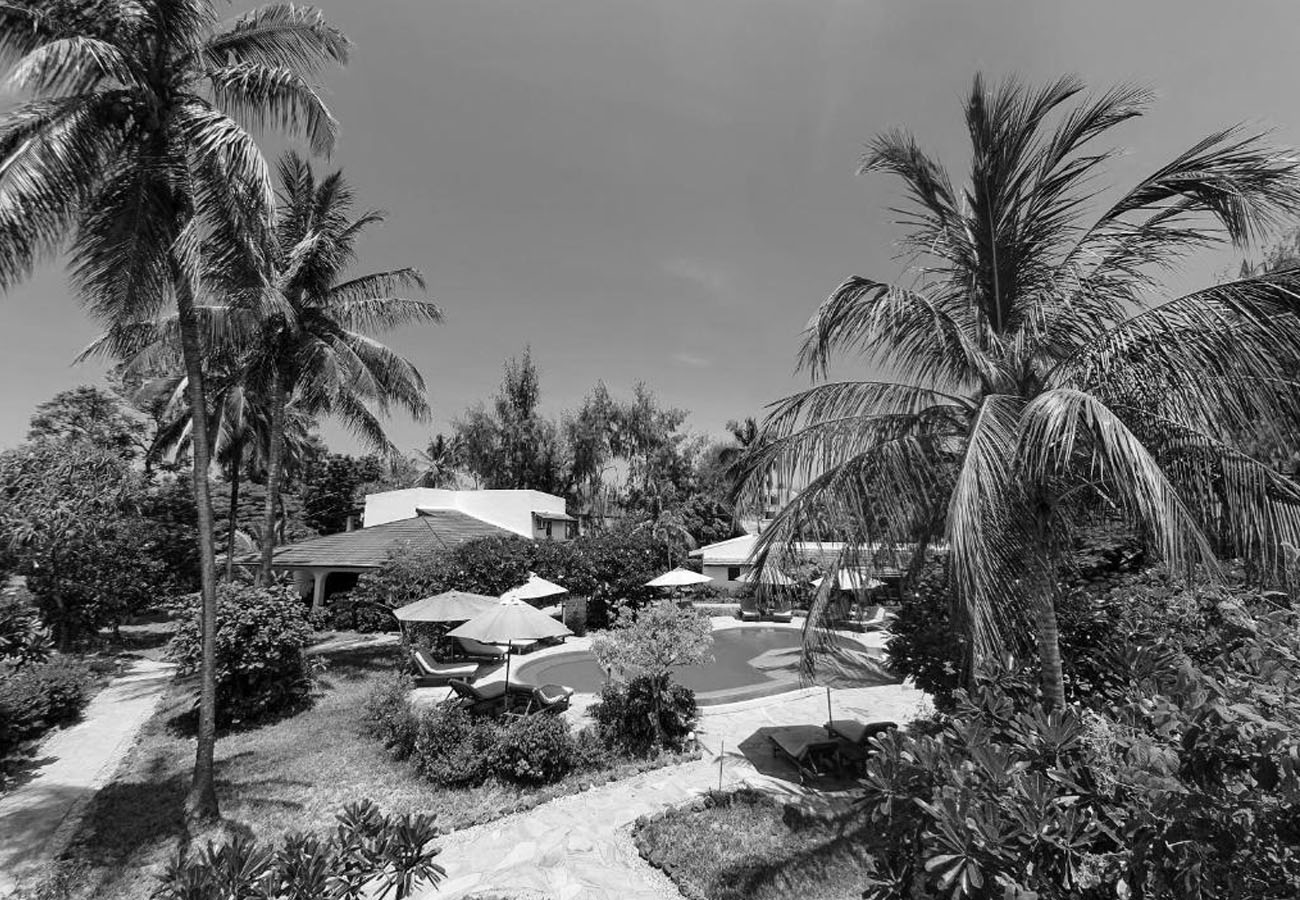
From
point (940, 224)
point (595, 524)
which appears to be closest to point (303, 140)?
point (940, 224)

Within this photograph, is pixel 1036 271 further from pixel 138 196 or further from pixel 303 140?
pixel 138 196

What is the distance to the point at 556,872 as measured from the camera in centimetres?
652

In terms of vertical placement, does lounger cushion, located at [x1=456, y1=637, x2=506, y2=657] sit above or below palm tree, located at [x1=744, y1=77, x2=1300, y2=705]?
below

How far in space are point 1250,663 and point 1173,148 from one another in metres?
5.68

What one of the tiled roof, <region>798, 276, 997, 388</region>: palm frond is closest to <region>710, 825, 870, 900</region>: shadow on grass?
<region>798, 276, 997, 388</region>: palm frond

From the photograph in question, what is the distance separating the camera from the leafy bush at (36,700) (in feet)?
34.1

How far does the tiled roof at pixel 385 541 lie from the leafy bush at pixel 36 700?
9277mm

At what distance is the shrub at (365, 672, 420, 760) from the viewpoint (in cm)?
994

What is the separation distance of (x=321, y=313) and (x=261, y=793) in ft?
39.6

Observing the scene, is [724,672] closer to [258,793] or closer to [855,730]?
[855,730]

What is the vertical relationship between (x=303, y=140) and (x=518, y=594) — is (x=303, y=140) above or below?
above

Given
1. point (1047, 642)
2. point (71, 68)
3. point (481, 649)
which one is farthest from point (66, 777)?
point (1047, 642)

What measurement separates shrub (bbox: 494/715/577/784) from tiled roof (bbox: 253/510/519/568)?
1259 centimetres

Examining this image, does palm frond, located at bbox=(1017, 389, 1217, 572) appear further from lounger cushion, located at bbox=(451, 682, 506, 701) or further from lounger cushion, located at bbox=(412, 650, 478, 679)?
lounger cushion, located at bbox=(412, 650, 478, 679)
